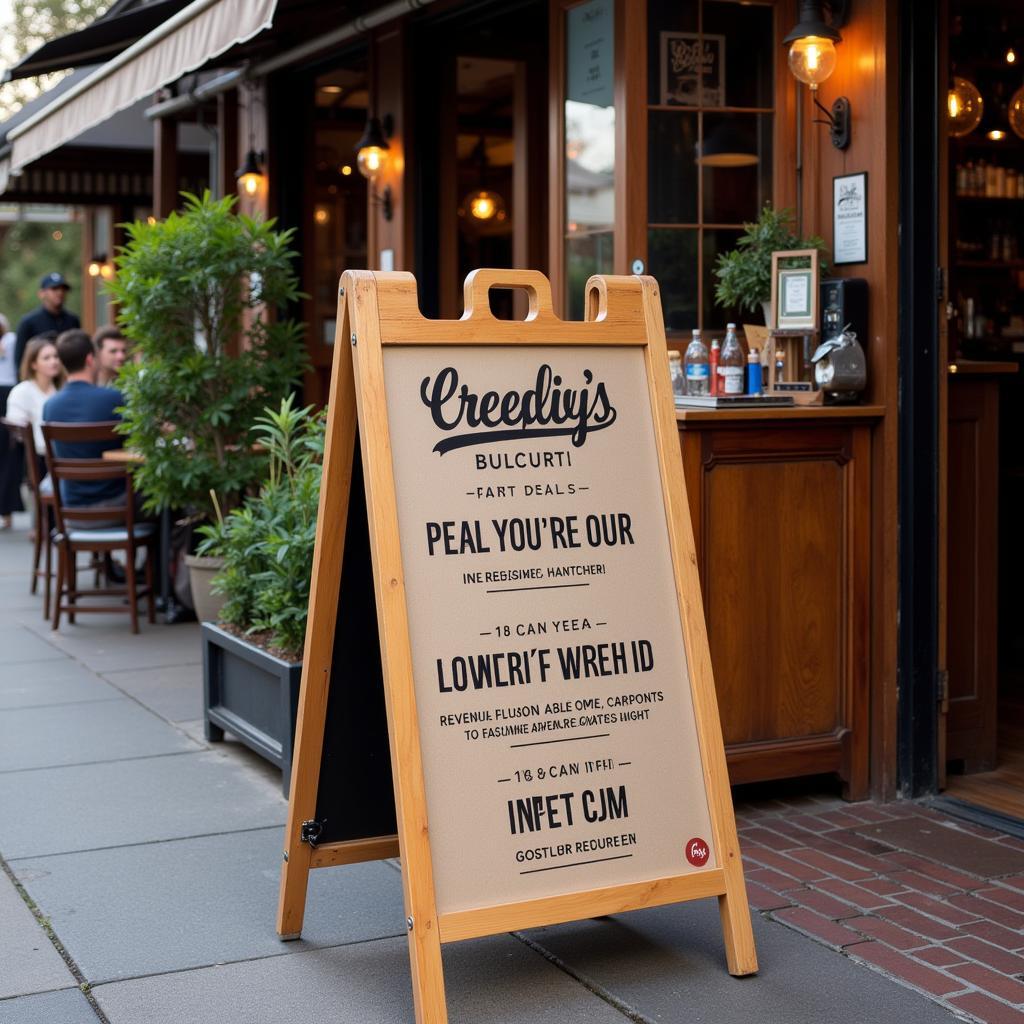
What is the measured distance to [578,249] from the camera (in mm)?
5461

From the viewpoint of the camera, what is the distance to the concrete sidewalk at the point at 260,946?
3.10 metres

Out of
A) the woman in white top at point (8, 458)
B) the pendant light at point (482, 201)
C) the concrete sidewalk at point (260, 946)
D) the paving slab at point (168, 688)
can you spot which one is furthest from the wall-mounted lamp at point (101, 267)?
the concrete sidewalk at point (260, 946)

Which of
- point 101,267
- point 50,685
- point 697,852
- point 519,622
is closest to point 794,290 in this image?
point 519,622

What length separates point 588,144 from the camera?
536 cm

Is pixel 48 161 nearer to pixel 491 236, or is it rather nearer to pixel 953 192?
pixel 491 236

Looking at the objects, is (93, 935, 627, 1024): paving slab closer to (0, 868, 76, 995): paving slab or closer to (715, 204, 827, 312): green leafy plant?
(0, 868, 76, 995): paving slab

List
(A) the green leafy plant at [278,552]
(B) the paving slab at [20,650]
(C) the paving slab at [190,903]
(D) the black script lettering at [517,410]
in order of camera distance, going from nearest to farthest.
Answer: (D) the black script lettering at [517,410] < (C) the paving slab at [190,903] < (A) the green leafy plant at [278,552] < (B) the paving slab at [20,650]

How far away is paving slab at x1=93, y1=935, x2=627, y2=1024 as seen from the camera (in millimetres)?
3061

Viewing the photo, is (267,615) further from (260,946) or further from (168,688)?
(260,946)

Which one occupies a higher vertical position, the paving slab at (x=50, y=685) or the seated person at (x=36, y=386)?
the seated person at (x=36, y=386)

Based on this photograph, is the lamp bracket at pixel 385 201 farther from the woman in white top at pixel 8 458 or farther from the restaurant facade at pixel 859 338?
the woman in white top at pixel 8 458

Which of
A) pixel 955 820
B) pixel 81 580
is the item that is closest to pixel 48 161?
pixel 81 580

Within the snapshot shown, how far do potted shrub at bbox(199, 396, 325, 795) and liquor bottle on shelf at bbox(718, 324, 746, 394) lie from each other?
1.41 meters

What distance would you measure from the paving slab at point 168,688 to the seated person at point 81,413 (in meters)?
1.28
